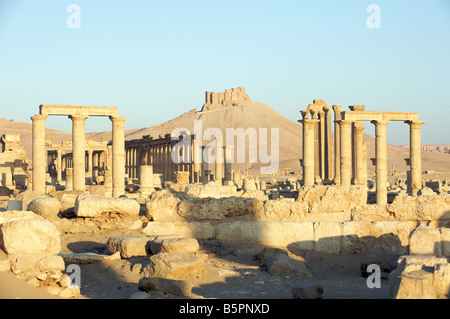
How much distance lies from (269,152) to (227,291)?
4614 inches

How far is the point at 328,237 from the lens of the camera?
1178 centimetres

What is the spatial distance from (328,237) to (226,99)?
164 meters

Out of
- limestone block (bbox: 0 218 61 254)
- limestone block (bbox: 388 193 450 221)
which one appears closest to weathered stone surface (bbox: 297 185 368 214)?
limestone block (bbox: 388 193 450 221)

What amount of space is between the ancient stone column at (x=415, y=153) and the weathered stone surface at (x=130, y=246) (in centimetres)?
1769

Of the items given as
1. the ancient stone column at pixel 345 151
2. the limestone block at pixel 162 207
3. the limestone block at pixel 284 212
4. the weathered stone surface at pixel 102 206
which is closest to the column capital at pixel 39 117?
the weathered stone surface at pixel 102 206

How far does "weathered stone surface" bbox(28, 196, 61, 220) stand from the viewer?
502 inches

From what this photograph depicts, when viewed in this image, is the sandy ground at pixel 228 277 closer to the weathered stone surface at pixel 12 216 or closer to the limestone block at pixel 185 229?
the limestone block at pixel 185 229

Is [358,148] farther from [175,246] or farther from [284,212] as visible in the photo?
[175,246]

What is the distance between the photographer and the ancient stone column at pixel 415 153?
25.3 m

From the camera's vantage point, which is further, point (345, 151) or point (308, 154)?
point (308, 154)

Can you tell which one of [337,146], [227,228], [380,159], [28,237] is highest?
[337,146]
